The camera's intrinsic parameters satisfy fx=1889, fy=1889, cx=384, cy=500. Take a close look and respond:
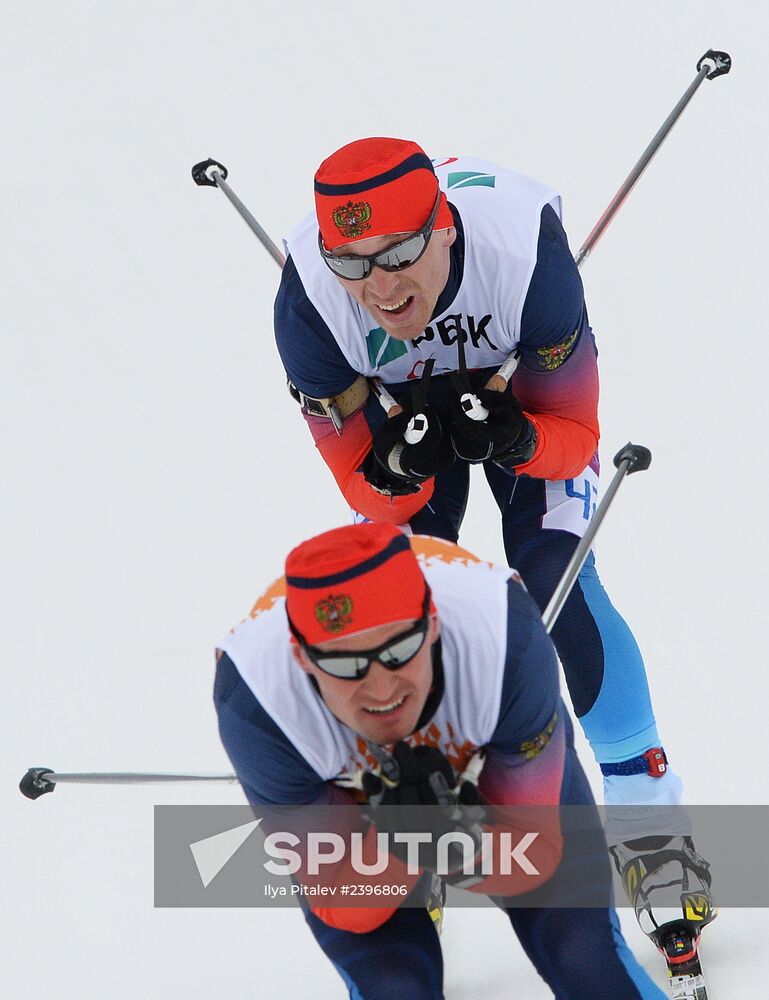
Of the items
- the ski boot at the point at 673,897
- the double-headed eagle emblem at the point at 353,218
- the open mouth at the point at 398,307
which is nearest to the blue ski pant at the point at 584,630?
the ski boot at the point at 673,897

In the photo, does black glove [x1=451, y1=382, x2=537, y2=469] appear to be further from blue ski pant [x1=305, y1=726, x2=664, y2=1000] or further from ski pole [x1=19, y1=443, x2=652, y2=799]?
blue ski pant [x1=305, y1=726, x2=664, y2=1000]

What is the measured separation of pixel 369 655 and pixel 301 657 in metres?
0.17

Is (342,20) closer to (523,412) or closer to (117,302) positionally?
(117,302)

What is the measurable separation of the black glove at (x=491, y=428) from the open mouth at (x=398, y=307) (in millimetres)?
216

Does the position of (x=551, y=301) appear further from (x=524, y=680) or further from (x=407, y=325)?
(x=524, y=680)

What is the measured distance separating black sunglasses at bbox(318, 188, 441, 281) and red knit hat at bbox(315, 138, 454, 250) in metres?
0.02

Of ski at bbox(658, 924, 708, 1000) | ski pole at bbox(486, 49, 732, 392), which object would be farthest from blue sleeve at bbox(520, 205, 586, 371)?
ski at bbox(658, 924, 708, 1000)

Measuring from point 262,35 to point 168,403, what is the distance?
6.14ft

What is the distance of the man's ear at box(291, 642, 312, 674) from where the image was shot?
3.20 meters

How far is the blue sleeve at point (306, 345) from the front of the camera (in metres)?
4.02

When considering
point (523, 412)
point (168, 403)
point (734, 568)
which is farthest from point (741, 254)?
point (523, 412)

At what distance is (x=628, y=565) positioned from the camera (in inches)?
208

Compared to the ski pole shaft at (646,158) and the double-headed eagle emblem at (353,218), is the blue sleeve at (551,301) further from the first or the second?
the ski pole shaft at (646,158)

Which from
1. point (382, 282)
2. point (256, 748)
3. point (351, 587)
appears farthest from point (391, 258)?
point (256, 748)
